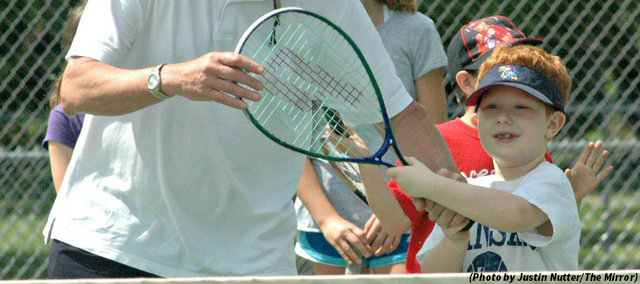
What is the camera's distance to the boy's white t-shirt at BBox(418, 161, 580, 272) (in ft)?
8.34

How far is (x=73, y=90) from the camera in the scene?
92.3 inches

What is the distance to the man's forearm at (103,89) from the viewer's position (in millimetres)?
2236

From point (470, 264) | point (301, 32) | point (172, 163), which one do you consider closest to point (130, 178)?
point (172, 163)

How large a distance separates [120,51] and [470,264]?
972 mm

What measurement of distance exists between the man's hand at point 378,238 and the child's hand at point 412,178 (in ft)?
4.03

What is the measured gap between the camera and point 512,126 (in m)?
2.66

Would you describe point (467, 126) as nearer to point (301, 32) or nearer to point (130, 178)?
point (301, 32)

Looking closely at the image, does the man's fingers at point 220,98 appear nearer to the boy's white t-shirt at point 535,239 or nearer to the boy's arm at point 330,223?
the boy's white t-shirt at point 535,239

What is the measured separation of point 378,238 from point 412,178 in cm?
129

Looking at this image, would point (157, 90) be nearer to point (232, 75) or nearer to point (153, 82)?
point (153, 82)


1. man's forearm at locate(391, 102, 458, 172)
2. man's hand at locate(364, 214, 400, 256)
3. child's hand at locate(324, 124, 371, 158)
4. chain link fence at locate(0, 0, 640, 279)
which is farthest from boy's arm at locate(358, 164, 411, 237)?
chain link fence at locate(0, 0, 640, 279)

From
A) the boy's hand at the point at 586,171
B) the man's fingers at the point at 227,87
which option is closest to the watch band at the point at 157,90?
the man's fingers at the point at 227,87

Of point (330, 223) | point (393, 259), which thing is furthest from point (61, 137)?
point (393, 259)

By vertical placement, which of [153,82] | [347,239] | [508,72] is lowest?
[347,239]
